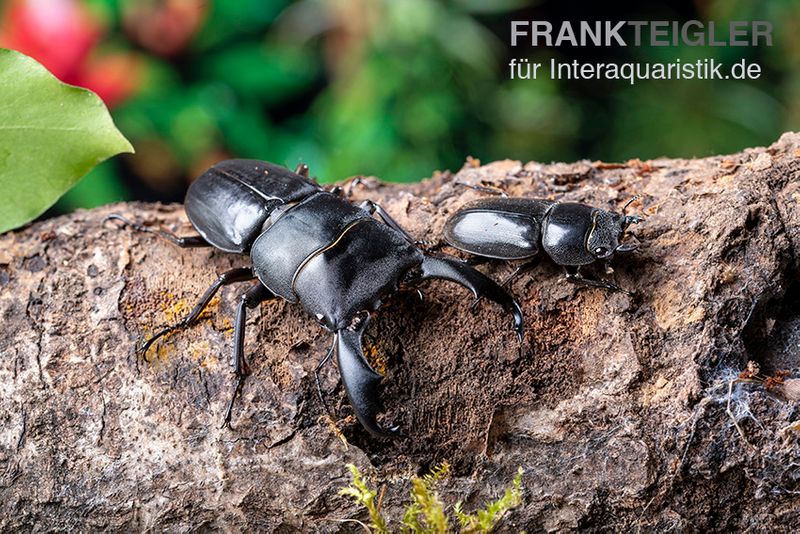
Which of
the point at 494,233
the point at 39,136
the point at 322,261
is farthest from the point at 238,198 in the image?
the point at 494,233

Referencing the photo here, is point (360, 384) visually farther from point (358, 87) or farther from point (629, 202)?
point (358, 87)

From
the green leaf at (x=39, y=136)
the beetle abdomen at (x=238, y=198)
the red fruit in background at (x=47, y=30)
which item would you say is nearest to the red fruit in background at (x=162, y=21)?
the red fruit in background at (x=47, y=30)

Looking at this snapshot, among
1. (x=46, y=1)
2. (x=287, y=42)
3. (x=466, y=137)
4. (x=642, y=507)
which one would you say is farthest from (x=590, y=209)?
(x=46, y=1)

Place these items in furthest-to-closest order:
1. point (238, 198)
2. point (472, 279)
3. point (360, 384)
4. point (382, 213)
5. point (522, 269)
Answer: point (238, 198) → point (382, 213) → point (522, 269) → point (472, 279) → point (360, 384)

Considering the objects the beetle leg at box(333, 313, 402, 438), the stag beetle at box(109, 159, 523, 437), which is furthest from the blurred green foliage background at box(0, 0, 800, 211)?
the beetle leg at box(333, 313, 402, 438)

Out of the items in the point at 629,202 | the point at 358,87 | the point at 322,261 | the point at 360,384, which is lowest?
the point at 360,384

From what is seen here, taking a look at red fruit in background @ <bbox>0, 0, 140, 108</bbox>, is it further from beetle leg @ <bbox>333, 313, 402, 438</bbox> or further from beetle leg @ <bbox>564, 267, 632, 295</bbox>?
beetle leg @ <bbox>564, 267, 632, 295</bbox>

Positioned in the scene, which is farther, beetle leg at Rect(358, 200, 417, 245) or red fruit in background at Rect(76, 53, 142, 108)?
red fruit in background at Rect(76, 53, 142, 108)
